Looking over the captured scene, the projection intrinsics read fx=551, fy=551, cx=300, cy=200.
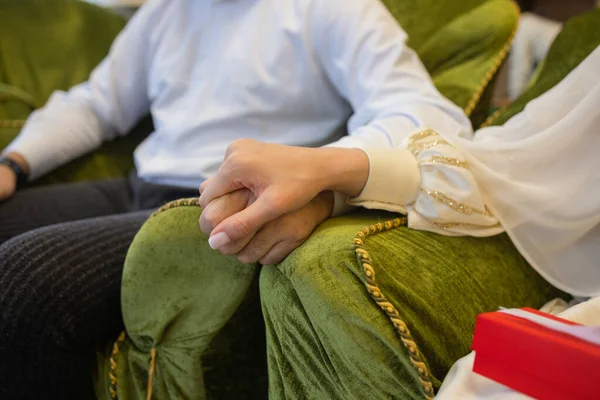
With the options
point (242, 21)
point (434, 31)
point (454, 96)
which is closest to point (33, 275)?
point (242, 21)

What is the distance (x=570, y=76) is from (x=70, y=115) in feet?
3.10

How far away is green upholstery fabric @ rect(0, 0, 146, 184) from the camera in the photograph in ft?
4.00

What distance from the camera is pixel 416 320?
1.72 ft

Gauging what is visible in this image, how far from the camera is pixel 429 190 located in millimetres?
638

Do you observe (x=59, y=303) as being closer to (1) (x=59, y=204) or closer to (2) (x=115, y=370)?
(2) (x=115, y=370)

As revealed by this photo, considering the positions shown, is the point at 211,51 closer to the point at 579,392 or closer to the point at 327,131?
the point at 327,131

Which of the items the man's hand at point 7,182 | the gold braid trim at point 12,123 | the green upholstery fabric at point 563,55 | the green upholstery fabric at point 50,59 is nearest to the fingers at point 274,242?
the green upholstery fabric at point 563,55

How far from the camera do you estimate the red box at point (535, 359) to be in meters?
0.42

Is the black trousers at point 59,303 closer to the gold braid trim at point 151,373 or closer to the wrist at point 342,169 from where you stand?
the gold braid trim at point 151,373

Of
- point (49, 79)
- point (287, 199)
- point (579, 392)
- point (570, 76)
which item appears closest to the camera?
point (579, 392)

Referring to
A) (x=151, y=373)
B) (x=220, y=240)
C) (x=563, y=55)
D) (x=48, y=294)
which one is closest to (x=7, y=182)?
(x=48, y=294)

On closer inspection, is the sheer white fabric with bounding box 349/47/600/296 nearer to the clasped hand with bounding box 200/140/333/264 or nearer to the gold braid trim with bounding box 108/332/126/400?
the clasped hand with bounding box 200/140/333/264

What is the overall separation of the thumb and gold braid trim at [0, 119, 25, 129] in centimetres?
85

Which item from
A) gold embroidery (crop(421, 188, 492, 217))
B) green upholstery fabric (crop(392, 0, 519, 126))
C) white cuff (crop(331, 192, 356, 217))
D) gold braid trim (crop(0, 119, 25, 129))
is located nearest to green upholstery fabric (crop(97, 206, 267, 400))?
white cuff (crop(331, 192, 356, 217))
